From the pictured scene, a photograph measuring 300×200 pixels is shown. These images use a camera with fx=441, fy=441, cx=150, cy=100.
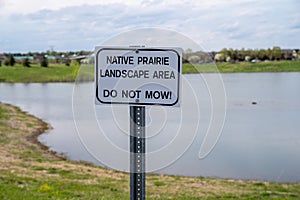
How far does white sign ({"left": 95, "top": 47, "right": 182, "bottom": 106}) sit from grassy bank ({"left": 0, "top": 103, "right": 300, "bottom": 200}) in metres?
3.64

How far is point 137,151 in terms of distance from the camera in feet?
8.05

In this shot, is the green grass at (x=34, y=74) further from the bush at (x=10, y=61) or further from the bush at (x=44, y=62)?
the bush at (x=44, y=62)

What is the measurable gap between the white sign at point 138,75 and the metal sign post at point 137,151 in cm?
8

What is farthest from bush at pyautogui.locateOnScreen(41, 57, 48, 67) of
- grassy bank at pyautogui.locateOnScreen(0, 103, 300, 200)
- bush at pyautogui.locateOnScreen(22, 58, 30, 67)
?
grassy bank at pyautogui.locateOnScreen(0, 103, 300, 200)

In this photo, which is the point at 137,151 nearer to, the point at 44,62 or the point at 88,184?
the point at 88,184

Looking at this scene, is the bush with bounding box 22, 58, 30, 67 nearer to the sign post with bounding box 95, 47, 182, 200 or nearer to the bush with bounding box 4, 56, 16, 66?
the bush with bounding box 4, 56, 16, 66

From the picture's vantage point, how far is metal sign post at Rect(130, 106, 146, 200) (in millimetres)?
2436

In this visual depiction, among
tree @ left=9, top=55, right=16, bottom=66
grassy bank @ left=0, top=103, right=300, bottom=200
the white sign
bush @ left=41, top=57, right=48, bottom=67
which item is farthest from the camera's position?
tree @ left=9, top=55, right=16, bottom=66

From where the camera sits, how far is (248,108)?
2658 cm

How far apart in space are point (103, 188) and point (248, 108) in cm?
2006

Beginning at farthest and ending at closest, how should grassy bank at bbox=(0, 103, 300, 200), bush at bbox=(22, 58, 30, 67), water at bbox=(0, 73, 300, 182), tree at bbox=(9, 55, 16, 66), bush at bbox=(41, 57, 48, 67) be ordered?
tree at bbox=(9, 55, 16, 66)
bush at bbox=(22, 58, 30, 67)
bush at bbox=(41, 57, 48, 67)
grassy bank at bbox=(0, 103, 300, 200)
water at bbox=(0, 73, 300, 182)

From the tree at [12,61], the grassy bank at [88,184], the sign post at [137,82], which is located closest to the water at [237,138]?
the sign post at [137,82]

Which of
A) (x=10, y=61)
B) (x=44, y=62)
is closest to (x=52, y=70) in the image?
(x=44, y=62)

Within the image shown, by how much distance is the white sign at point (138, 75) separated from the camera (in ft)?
7.84
